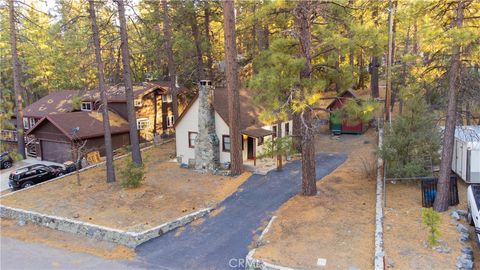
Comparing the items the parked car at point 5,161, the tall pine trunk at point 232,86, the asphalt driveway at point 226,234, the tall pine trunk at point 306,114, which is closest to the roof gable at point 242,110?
the tall pine trunk at point 232,86

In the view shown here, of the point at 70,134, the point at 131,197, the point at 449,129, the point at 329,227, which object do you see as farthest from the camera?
the point at 70,134

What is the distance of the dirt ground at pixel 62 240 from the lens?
12.5 metres

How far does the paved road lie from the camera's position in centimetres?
1136

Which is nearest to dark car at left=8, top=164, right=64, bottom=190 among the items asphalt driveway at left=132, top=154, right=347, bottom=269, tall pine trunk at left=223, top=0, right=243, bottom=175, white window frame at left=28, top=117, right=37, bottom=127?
tall pine trunk at left=223, top=0, right=243, bottom=175

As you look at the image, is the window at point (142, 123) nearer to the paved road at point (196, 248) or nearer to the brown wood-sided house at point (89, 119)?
the brown wood-sided house at point (89, 119)

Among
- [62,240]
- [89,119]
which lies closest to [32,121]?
[89,119]

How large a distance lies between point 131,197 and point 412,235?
11.6 metres

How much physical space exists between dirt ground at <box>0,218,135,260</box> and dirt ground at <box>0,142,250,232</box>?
78 centimetres

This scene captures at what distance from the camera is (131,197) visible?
673 inches

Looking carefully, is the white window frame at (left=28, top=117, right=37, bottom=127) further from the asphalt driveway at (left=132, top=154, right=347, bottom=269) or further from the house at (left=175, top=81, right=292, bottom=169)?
the asphalt driveway at (left=132, top=154, right=347, bottom=269)

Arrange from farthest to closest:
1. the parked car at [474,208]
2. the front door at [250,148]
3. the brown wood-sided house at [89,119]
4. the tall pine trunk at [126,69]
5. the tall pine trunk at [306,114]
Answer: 1. the brown wood-sided house at [89,119]
2. the front door at [250,148]
3. the tall pine trunk at [126,69]
4. the tall pine trunk at [306,114]
5. the parked car at [474,208]

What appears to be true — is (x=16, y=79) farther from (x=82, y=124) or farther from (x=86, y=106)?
(x=86, y=106)

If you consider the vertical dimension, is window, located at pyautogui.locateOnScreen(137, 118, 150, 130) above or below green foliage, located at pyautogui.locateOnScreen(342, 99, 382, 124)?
below

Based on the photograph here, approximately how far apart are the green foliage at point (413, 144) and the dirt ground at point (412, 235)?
107cm
